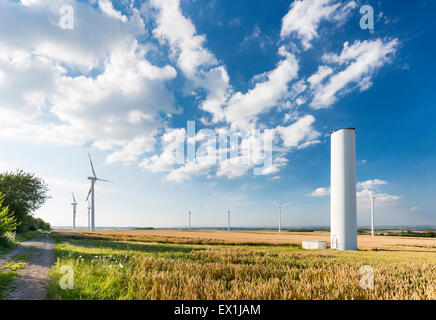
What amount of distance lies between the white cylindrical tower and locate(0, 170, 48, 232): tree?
2254 inches

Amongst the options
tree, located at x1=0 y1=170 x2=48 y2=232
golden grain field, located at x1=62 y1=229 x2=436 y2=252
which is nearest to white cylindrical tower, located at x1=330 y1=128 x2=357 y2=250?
golden grain field, located at x1=62 y1=229 x2=436 y2=252

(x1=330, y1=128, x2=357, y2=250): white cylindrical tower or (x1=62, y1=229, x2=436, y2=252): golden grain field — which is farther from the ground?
(x1=330, y1=128, x2=357, y2=250): white cylindrical tower

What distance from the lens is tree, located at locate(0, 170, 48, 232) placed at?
155ft

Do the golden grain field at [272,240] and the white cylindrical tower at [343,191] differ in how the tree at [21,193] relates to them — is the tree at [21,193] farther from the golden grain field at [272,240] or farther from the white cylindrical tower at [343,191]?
the white cylindrical tower at [343,191]

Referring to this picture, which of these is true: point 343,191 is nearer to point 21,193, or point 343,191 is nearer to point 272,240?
point 272,240

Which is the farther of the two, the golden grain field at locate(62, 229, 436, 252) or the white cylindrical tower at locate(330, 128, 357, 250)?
the golden grain field at locate(62, 229, 436, 252)

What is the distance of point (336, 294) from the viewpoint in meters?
6.34

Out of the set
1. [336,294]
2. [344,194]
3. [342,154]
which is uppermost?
[342,154]

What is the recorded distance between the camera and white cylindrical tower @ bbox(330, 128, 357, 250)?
25.6 meters

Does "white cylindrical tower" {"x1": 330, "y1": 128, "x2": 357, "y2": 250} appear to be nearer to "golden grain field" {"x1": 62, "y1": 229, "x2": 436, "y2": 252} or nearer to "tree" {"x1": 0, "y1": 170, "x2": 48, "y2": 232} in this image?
"golden grain field" {"x1": 62, "y1": 229, "x2": 436, "y2": 252}

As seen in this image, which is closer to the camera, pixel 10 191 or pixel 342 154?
pixel 342 154
